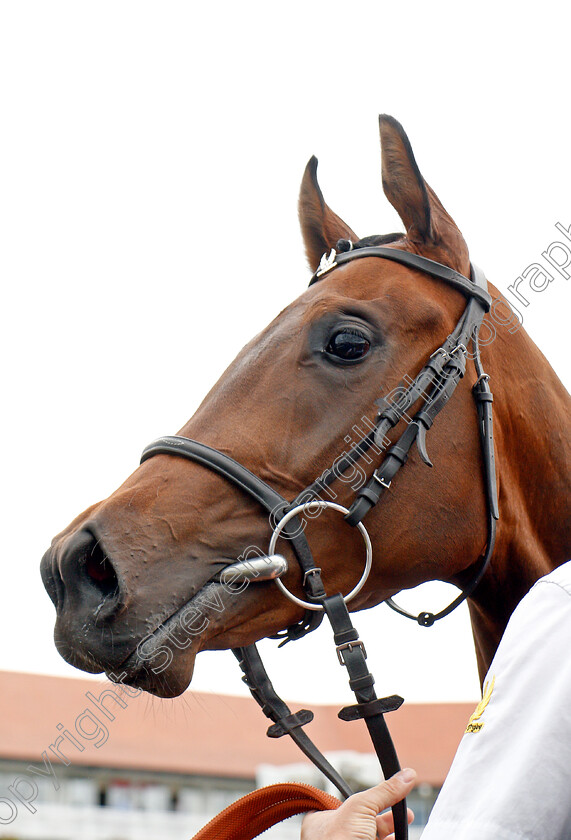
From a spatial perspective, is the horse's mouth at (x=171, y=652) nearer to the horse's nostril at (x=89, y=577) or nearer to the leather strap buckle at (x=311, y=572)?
the horse's nostril at (x=89, y=577)

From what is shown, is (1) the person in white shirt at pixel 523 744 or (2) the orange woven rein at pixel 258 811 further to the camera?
(2) the orange woven rein at pixel 258 811

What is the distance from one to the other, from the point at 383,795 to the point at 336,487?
3.22 ft

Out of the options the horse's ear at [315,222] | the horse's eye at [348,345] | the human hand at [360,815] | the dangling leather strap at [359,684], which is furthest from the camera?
the horse's ear at [315,222]

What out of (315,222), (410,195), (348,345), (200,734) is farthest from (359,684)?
(200,734)

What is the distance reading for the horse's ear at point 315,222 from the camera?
12.0 feet

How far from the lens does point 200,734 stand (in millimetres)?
19047

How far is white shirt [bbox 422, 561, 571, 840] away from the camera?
909mm

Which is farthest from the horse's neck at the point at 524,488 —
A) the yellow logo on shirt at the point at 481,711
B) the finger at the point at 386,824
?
the yellow logo on shirt at the point at 481,711

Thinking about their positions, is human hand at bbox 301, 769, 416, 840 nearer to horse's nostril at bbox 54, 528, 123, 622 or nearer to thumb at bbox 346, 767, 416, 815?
thumb at bbox 346, 767, 416, 815

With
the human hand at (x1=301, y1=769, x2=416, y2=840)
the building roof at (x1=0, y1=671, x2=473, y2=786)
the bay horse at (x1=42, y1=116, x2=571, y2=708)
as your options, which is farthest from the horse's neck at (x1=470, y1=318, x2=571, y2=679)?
the building roof at (x1=0, y1=671, x2=473, y2=786)

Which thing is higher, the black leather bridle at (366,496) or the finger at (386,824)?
the black leather bridle at (366,496)

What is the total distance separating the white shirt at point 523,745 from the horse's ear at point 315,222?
286cm

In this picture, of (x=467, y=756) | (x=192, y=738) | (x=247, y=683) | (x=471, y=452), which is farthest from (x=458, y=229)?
(x=192, y=738)

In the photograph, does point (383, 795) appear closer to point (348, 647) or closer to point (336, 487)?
point (348, 647)
